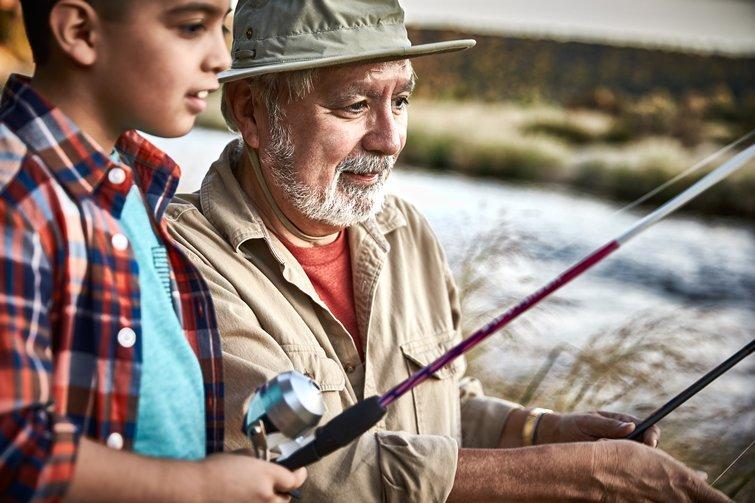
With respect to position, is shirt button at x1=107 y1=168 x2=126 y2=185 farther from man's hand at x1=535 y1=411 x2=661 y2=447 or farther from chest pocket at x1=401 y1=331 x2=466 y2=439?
man's hand at x1=535 y1=411 x2=661 y2=447

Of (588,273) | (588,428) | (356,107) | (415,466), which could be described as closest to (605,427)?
(588,428)

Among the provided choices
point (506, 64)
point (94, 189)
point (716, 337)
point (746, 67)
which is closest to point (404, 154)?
point (506, 64)

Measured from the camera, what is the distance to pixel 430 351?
2.27m

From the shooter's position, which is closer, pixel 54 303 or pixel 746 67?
pixel 54 303

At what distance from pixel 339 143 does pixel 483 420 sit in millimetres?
699

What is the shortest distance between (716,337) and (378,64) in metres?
2.32

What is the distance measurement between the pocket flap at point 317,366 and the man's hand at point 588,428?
0.49m

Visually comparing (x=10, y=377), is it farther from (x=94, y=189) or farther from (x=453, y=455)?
(x=453, y=455)

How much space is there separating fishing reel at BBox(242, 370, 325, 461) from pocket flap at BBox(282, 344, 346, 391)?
1.75ft

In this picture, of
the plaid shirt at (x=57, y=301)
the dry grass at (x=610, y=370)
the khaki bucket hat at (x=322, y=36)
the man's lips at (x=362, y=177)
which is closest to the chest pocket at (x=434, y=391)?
the man's lips at (x=362, y=177)

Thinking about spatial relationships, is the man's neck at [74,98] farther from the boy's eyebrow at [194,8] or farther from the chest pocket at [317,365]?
the chest pocket at [317,365]

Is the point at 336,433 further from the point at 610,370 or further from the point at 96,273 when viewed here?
the point at 610,370

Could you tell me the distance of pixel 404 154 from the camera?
7852mm

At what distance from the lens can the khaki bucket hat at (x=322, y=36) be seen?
2.09 meters
